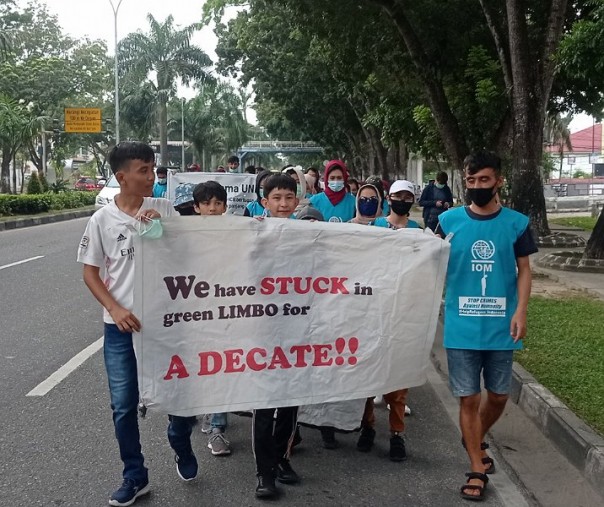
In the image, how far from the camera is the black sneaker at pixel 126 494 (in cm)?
355

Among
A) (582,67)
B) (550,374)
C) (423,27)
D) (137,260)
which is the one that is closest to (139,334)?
(137,260)

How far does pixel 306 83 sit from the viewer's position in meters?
32.3

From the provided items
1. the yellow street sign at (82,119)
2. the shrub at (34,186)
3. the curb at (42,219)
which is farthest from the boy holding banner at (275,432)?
the yellow street sign at (82,119)

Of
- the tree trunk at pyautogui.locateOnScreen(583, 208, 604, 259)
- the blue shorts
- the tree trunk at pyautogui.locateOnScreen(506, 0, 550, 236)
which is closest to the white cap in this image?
the blue shorts

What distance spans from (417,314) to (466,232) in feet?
1.59

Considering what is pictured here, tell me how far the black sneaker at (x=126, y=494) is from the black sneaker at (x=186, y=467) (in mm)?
239

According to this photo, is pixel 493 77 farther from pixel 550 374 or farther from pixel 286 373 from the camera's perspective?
pixel 286 373

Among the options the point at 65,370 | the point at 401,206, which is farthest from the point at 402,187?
the point at 65,370

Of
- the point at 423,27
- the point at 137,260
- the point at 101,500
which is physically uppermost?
the point at 423,27

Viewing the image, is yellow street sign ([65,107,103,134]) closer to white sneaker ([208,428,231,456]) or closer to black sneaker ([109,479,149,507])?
white sneaker ([208,428,231,456])

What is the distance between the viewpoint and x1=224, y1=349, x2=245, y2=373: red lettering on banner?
354 cm

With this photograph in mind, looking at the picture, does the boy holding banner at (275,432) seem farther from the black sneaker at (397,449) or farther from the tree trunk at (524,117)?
the tree trunk at (524,117)

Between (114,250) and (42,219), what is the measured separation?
2122cm

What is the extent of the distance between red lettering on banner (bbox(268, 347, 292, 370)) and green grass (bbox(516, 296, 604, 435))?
202 cm
